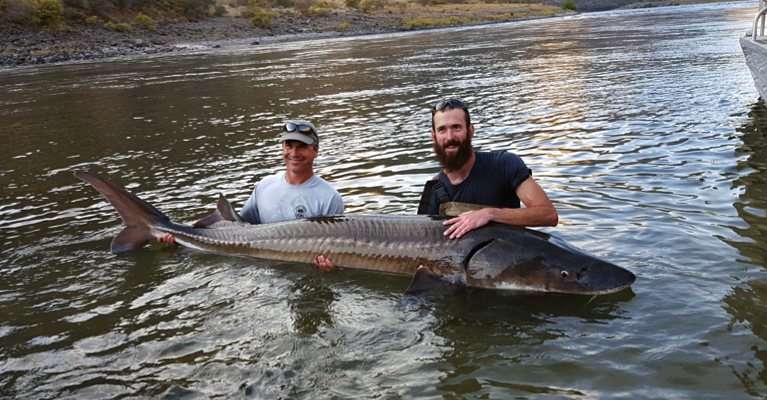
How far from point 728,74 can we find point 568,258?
14383 mm

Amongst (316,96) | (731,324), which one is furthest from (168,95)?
(731,324)

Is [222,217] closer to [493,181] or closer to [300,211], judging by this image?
[300,211]

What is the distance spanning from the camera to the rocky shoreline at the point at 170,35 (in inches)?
1489

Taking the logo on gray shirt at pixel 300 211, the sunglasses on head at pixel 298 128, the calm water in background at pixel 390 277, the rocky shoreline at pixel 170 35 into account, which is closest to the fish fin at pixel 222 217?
the calm water in background at pixel 390 277

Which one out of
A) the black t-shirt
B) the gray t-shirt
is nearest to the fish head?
the black t-shirt

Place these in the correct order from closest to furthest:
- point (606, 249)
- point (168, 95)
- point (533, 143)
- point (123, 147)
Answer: point (606, 249) → point (533, 143) → point (123, 147) → point (168, 95)

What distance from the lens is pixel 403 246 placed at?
5.45 metres

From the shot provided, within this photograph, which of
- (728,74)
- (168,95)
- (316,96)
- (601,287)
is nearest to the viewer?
(601,287)

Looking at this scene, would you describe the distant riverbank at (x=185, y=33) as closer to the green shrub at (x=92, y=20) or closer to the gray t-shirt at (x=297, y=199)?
the green shrub at (x=92, y=20)

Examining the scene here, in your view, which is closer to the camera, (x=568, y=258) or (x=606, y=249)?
(x=568, y=258)

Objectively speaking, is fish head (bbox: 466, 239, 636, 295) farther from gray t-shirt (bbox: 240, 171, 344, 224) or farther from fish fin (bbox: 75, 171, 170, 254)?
fish fin (bbox: 75, 171, 170, 254)

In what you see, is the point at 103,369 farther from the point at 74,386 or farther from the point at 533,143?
the point at 533,143

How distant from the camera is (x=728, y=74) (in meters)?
16.5

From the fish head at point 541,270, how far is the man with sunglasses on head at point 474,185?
29cm
